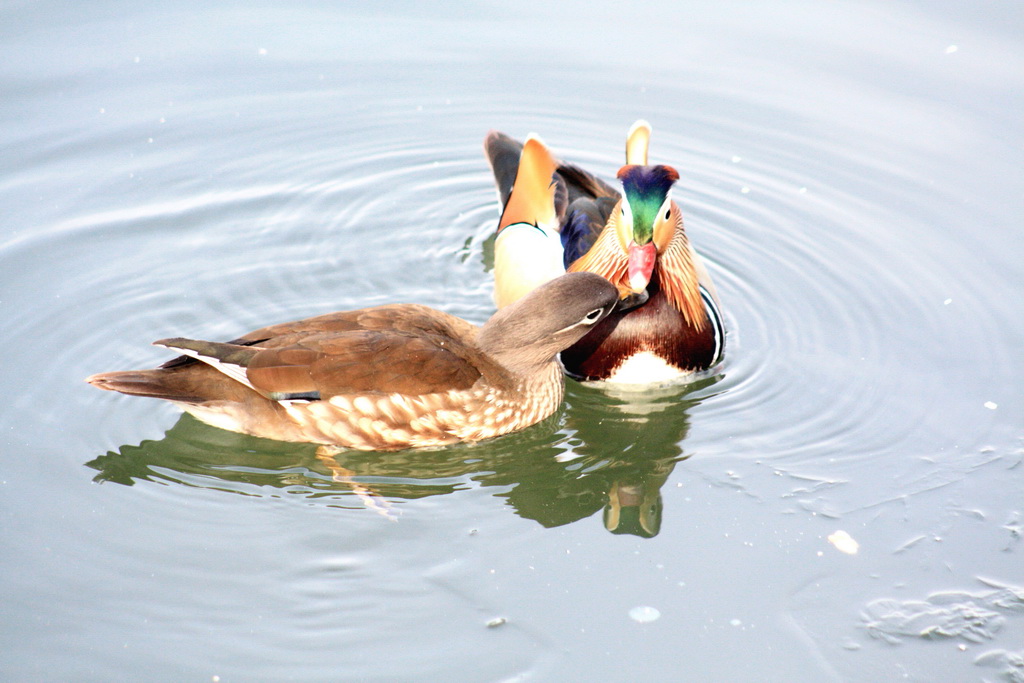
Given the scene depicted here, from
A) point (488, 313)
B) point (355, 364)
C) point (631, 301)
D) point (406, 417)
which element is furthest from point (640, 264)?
point (355, 364)

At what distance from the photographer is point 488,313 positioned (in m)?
6.97

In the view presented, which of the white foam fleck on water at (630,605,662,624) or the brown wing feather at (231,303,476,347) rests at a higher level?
the brown wing feather at (231,303,476,347)

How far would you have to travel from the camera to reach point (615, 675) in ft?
14.4

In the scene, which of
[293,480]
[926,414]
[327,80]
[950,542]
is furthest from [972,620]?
Answer: [327,80]

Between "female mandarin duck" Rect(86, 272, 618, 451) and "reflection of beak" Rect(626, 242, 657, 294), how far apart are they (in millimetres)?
305

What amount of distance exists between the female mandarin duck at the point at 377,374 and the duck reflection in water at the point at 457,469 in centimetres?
11

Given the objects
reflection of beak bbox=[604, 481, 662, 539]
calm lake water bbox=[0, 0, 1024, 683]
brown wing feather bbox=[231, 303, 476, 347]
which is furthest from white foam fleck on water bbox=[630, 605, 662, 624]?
brown wing feather bbox=[231, 303, 476, 347]

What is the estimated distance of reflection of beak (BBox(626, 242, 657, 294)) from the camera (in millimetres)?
6016

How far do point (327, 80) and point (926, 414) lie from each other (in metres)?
5.38

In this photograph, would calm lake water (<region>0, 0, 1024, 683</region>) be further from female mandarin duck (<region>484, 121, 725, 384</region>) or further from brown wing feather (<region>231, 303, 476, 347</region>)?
brown wing feather (<region>231, 303, 476, 347</region>)

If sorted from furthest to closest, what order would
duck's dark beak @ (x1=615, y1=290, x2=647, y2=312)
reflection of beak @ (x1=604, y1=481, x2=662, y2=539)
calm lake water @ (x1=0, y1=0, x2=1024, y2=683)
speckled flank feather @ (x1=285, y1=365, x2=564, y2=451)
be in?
duck's dark beak @ (x1=615, y1=290, x2=647, y2=312) < speckled flank feather @ (x1=285, y1=365, x2=564, y2=451) < reflection of beak @ (x1=604, y1=481, x2=662, y2=539) < calm lake water @ (x1=0, y1=0, x2=1024, y2=683)

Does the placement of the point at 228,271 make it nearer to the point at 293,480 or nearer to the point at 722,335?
the point at 293,480

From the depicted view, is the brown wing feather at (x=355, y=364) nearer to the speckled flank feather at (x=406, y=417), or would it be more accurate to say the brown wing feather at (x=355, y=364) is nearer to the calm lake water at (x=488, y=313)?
the speckled flank feather at (x=406, y=417)

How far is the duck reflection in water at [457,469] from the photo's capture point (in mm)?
5305
